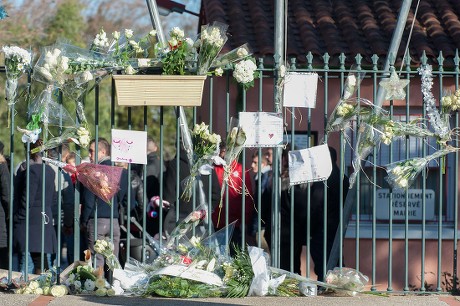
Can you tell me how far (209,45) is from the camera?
28.3 ft

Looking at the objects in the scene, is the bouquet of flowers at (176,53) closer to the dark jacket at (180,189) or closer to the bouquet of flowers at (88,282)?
the dark jacket at (180,189)

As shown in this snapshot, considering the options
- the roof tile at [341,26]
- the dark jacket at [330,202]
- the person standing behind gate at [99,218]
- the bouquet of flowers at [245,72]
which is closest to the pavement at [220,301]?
the person standing behind gate at [99,218]

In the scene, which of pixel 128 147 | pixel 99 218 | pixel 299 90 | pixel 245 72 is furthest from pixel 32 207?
pixel 299 90

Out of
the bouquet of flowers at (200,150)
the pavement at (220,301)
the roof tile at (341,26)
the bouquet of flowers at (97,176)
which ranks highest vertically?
the roof tile at (341,26)

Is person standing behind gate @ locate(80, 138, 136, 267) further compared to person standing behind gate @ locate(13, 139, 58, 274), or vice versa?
person standing behind gate @ locate(13, 139, 58, 274)

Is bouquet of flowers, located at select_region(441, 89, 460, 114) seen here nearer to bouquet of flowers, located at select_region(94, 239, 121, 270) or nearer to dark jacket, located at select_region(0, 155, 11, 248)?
bouquet of flowers, located at select_region(94, 239, 121, 270)

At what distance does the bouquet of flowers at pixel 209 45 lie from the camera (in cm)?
863

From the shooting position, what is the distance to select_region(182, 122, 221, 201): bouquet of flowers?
8.69m

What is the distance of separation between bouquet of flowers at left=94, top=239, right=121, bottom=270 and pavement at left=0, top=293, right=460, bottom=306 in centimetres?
31

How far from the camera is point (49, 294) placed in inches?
343

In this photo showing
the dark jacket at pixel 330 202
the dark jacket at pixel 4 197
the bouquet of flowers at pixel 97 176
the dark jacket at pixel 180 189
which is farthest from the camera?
the dark jacket at pixel 4 197

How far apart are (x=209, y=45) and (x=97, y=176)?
1.51 meters

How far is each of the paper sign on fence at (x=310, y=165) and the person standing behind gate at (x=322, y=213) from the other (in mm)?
714

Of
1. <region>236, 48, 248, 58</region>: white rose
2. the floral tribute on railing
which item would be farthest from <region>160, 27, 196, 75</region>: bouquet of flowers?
the floral tribute on railing
